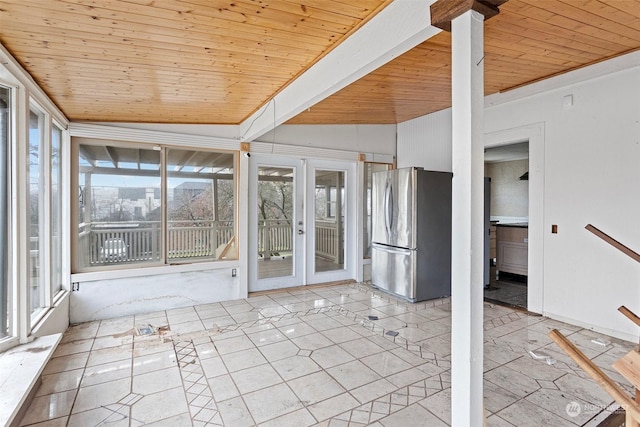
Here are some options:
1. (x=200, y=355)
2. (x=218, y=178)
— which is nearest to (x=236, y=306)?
(x=200, y=355)

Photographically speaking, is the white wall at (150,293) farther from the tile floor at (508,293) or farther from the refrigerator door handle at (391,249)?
the tile floor at (508,293)

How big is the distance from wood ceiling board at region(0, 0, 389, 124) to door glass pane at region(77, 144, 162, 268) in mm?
733

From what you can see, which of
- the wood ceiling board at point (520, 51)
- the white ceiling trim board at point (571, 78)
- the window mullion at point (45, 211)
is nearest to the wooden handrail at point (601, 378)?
the wood ceiling board at point (520, 51)

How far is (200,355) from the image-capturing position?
282 cm

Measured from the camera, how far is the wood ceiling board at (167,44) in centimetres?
178

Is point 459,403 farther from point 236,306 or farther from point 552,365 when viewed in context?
point 236,306

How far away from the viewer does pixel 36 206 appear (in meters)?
2.89

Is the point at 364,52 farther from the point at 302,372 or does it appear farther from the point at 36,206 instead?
the point at 36,206

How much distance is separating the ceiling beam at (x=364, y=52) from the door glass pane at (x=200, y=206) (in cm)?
166

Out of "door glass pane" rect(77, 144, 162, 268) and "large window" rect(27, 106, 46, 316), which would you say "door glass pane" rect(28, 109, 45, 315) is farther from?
"door glass pane" rect(77, 144, 162, 268)

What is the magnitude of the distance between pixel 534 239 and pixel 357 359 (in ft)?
8.50

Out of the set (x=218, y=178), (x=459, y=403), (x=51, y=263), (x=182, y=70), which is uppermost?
(x=182, y=70)

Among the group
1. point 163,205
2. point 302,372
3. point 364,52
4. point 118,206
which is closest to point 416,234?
point 302,372

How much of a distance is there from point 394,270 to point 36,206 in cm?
412
